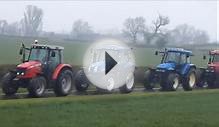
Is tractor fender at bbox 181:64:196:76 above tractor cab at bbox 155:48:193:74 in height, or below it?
below

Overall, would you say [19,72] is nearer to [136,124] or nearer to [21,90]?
[21,90]

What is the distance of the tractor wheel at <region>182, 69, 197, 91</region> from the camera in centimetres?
2611

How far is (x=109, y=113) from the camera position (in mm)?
13211

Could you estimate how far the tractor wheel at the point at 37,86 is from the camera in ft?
59.6

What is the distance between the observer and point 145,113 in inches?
534

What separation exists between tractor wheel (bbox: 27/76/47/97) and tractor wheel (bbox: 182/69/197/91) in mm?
9822

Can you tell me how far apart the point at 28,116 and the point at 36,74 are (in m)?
7.27

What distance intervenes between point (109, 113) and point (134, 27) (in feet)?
184

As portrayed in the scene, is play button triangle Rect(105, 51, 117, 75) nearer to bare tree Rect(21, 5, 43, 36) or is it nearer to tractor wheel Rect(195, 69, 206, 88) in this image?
tractor wheel Rect(195, 69, 206, 88)

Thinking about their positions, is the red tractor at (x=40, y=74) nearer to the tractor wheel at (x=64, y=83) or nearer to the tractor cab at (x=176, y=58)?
the tractor wheel at (x=64, y=83)

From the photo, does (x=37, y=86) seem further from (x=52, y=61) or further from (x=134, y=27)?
(x=134, y=27)

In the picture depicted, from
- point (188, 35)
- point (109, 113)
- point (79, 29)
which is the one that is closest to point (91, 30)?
point (79, 29)

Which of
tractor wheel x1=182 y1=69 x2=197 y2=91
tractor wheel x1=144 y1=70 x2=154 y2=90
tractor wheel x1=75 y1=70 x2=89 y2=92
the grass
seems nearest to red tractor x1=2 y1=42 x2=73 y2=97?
tractor wheel x1=75 y1=70 x2=89 y2=92

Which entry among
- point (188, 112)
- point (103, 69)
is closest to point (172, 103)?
point (188, 112)
